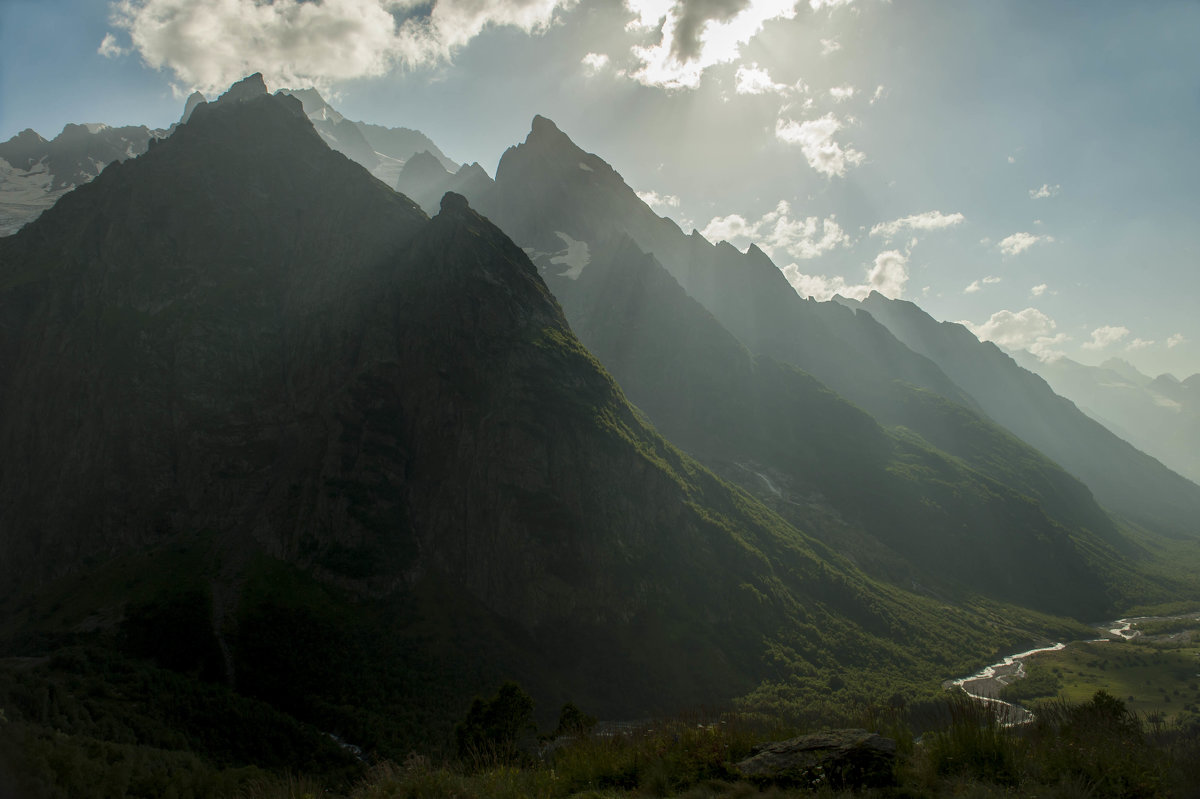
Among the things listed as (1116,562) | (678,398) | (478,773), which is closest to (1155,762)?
(478,773)

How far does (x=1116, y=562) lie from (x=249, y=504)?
196131 mm

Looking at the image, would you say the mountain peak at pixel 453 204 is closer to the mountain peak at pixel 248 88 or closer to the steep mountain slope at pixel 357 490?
the steep mountain slope at pixel 357 490

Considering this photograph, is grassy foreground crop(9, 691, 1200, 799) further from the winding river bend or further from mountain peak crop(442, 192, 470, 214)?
mountain peak crop(442, 192, 470, 214)

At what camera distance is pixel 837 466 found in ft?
434

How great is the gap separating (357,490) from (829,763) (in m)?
81.5

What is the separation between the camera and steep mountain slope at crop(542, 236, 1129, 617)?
119 meters

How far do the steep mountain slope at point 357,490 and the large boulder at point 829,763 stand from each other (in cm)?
4732

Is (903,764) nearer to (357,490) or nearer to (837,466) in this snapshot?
(357,490)

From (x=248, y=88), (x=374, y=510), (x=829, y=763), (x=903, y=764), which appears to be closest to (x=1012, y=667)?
(x=903, y=764)

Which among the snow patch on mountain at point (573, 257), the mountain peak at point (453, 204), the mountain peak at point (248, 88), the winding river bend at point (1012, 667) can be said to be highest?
the mountain peak at point (248, 88)

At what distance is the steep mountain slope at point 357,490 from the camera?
6362cm

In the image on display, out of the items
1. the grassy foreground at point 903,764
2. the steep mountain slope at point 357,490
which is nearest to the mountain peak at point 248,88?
the steep mountain slope at point 357,490

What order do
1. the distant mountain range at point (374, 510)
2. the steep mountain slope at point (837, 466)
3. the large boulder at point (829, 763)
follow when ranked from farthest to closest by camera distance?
1. the steep mountain slope at point (837, 466)
2. the distant mountain range at point (374, 510)
3. the large boulder at point (829, 763)

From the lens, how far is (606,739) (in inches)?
612
